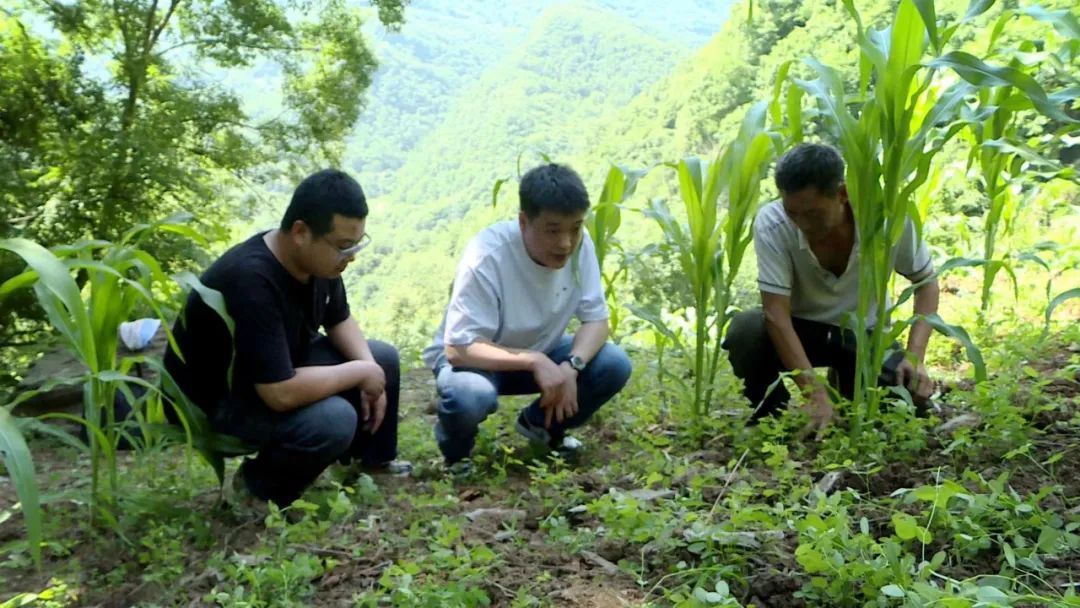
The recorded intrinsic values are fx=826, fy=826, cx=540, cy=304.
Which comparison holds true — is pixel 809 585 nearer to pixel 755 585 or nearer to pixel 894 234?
pixel 755 585

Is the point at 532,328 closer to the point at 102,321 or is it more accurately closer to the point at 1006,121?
the point at 102,321

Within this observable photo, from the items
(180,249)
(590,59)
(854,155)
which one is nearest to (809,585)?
(854,155)

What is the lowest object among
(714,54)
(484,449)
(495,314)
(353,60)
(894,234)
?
(484,449)

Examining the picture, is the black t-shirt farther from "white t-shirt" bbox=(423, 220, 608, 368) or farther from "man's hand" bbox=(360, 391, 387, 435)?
"white t-shirt" bbox=(423, 220, 608, 368)

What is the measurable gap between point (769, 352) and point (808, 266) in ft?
1.11

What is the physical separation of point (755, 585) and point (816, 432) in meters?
0.98

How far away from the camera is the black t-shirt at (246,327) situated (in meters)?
2.18

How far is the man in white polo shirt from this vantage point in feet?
8.09

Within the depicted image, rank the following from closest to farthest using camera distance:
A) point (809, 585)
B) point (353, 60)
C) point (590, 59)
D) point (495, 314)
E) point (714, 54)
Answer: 1. point (809, 585)
2. point (495, 314)
3. point (353, 60)
4. point (714, 54)
5. point (590, 59)

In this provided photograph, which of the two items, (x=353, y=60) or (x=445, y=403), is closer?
(x=445, y=403)

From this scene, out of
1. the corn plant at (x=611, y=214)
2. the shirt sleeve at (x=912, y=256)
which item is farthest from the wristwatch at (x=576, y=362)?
the shirt sleeve at (x=912, y=256)

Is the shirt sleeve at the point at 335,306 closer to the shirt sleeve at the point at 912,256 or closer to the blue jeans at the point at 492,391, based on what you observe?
the blue jeans at the point at 492,391

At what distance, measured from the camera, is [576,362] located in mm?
2762

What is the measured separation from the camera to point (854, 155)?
2.29m
